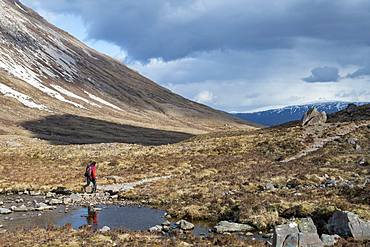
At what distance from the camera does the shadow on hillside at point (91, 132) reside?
505 ft

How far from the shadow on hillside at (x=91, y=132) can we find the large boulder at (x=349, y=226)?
399 ft

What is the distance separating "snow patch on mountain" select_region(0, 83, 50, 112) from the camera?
19276cm

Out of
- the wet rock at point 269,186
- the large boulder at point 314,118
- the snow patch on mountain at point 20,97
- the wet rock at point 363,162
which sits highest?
the snow patch on mountain at point 20,97

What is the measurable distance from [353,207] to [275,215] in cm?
478

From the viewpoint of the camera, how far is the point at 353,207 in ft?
93.7

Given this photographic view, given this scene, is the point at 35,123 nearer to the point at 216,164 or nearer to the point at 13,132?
the point at 13,132

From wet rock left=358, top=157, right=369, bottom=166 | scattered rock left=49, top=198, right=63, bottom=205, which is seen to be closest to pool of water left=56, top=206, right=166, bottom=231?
scattered rock left=49, top=198, right=63, bottom=205

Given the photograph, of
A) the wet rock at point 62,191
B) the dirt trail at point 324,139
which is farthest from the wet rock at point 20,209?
the dirt trail at point 324,139

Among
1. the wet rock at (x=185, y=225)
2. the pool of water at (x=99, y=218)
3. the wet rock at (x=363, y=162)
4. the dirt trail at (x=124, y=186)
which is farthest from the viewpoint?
the wet rock at (x=363, y=162)

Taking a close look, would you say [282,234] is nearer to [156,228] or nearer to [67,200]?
[156,228]

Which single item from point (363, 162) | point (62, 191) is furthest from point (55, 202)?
point (363, 162)

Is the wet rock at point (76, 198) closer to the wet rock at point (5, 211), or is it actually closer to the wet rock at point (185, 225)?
the wet rock at point (5, 211)

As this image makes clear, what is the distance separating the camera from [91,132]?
170125 mm

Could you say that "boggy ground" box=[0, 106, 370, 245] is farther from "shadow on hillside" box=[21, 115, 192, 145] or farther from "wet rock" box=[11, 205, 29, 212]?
"shadow on hillside" box=[21, 115, 192, 145]
